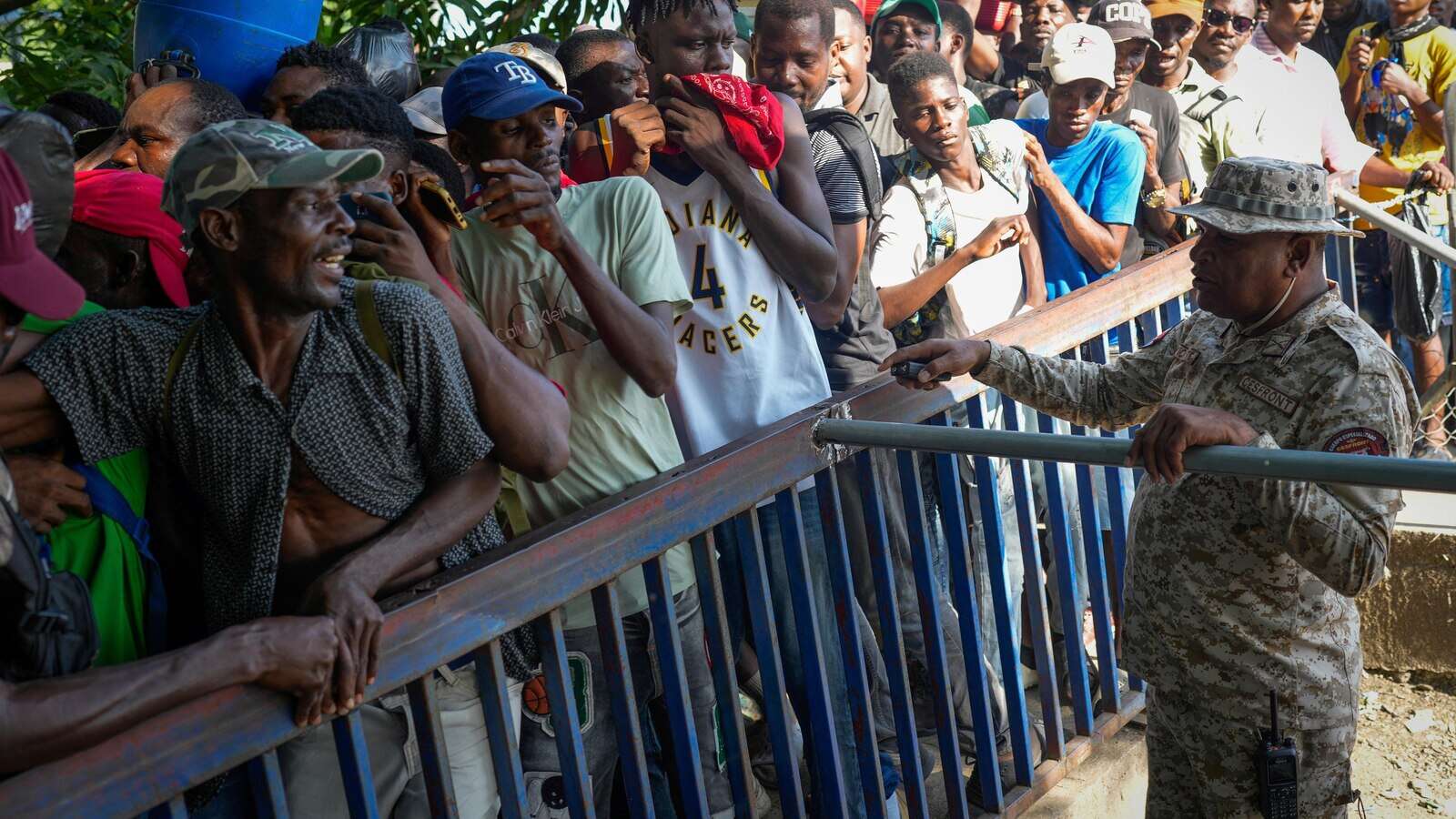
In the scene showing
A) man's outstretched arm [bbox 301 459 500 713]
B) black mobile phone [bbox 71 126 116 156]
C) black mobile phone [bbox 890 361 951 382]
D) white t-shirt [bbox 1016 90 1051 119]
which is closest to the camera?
man's outstretched arm [bbox 301 459 500 713]

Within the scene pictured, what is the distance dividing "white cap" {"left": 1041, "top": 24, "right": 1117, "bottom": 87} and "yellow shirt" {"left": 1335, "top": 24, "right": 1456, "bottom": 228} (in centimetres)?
269

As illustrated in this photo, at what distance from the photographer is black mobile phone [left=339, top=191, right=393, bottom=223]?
2497 mm

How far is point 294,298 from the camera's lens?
7.02 feet

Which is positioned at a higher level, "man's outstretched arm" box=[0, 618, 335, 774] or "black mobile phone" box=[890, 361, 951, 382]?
"man's outstretched arm" box=[0, 618, 335, 774]

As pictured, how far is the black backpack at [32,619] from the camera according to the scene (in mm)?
1826

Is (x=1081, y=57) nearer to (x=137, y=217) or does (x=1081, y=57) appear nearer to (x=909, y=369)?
(x=909, y=369)

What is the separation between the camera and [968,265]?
4418 millimetres

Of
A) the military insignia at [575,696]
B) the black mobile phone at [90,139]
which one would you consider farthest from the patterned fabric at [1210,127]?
the black mobile phone at [90,139]

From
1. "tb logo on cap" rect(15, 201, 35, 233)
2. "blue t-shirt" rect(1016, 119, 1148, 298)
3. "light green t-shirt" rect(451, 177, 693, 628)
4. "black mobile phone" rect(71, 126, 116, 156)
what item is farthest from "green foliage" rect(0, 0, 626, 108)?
"tb logo on cap" rect(15, 201, 35, 233)

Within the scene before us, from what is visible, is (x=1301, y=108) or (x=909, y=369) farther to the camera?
(x=1301, y=108)

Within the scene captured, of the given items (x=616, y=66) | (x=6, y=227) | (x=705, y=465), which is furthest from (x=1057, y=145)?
(x=6, y=227)

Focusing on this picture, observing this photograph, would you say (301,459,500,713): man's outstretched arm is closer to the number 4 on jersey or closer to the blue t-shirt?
the number 4 on jersey

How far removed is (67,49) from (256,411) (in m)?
3.99

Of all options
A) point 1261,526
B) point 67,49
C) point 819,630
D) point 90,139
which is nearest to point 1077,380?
point 1261,526
